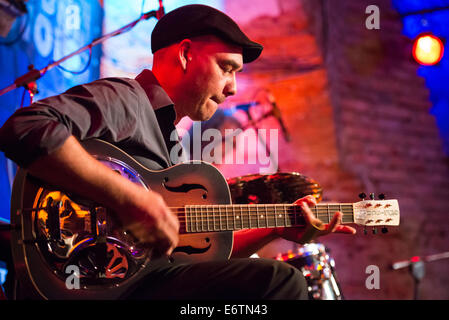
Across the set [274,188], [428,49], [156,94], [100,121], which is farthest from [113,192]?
[428,49]

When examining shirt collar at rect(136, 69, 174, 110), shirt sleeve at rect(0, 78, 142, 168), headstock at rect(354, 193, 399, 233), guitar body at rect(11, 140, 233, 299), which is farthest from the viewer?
headstock at rect(354, 193, 399, 233)

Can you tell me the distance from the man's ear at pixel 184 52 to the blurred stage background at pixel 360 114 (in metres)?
2.21

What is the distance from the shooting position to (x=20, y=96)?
3160 millimetres

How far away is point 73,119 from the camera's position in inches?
51.3

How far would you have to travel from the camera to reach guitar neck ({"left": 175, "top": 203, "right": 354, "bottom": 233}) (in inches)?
64.9

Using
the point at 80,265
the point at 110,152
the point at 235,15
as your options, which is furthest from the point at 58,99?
the point at 235,15

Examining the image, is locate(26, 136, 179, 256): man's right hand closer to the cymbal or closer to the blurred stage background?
the cymbal

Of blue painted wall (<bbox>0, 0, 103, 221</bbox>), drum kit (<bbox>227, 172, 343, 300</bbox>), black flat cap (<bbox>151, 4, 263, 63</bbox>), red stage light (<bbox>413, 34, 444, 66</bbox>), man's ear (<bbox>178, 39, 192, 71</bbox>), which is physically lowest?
drum kit (<bbox>227, 172, 343, 300</bbox>)

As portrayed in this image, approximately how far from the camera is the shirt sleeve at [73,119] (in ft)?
3.95

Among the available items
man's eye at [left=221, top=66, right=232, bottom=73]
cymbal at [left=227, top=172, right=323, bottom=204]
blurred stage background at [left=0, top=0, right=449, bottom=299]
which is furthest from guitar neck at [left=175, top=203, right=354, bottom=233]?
blurred stage background at [left=0, top=0, right=449, bottom=299]

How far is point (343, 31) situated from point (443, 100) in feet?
4.76

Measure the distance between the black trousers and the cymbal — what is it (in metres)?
0.96

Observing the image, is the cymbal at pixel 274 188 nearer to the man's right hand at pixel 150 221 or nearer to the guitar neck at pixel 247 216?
the guitar neck at pixel 247 216
